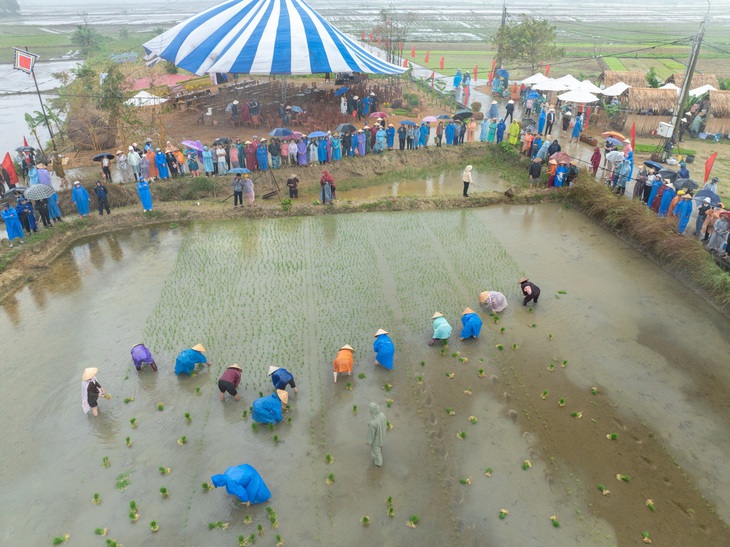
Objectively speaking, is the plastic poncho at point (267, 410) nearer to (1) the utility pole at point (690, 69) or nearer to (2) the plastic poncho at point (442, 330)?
(2) the plastic poncho at point (442, 330)

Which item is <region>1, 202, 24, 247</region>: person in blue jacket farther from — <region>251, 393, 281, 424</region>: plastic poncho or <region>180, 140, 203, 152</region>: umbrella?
<region>251, 393, 281, 424</region>: plastic poncho

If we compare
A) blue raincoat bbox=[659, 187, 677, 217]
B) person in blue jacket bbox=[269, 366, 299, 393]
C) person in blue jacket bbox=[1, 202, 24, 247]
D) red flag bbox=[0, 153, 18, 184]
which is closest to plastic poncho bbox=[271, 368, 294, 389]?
person in blue jacket bbox=[269, 366, 299, 393]

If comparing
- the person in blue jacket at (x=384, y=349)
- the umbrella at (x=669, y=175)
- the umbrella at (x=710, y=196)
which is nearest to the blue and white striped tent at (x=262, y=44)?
the umbrella at (x=669, y=175)

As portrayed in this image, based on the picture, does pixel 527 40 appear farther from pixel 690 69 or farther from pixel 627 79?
pixel 690 69

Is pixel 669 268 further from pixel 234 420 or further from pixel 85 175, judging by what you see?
pixel 85 175

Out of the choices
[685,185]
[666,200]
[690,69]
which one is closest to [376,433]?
[666,200]
